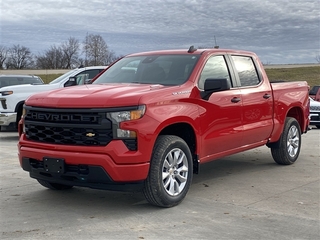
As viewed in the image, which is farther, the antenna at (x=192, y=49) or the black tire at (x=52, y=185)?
the antenna at (x=192, y=49)

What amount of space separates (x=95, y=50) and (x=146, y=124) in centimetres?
3632

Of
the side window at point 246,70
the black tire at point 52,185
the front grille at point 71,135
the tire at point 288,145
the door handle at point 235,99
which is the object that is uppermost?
the side window at point 246,70

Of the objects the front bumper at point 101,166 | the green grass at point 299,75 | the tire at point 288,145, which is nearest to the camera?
the front bumper at point 101,166

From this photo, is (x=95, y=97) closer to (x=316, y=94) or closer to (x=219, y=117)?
(x=219, y=117)

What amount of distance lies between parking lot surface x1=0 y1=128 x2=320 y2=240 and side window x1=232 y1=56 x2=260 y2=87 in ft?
4.91

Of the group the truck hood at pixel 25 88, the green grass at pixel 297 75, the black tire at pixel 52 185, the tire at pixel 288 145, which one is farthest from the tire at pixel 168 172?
the green grass at pixel 297 75

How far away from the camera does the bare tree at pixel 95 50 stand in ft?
131

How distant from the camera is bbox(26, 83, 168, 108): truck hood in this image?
4.88m

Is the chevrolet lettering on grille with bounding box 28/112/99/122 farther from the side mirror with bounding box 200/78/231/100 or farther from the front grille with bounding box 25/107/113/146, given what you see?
the side mirror with bounding box 200/78/231/100

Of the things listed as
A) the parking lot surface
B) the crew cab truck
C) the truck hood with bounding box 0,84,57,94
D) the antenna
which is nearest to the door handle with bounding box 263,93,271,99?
the crew cab truck

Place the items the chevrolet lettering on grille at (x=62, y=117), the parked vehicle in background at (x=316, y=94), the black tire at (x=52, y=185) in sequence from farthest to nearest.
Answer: the parked vehicle in background at (x=316, y=94)
the black tire at (x=52, y=185)
the chevrolet lettering on grille at (x=62, y=117)

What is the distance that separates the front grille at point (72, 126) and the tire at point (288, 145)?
404 cm

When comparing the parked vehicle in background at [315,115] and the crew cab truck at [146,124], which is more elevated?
the crew cab truck at [146,124]

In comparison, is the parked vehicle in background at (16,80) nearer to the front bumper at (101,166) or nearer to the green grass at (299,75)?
the front bumper at (101,166)
